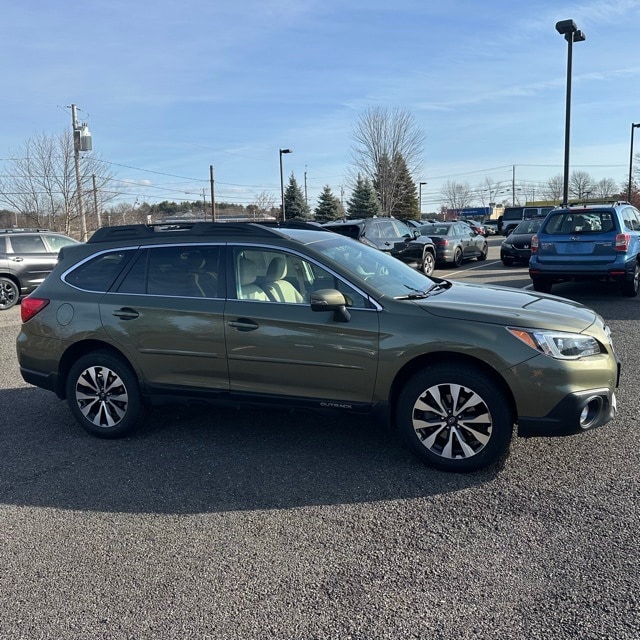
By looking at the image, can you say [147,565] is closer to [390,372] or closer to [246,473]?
[246,473]

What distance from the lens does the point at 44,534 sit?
3.47 metres

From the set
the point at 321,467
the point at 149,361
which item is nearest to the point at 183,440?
the point at 149,361

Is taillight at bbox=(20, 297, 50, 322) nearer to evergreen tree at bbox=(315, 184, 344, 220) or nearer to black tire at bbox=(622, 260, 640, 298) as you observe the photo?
black tire at bbox=(622, 260, 640, 298)

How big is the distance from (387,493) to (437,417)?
1.98 ft

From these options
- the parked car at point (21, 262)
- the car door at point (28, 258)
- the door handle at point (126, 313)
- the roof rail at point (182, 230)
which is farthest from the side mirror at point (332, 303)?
the parked car at point (21, 262)

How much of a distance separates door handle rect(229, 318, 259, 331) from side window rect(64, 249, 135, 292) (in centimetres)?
120

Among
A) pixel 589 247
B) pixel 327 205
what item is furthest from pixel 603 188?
pixel 589 247

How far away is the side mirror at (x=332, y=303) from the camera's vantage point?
4.04m

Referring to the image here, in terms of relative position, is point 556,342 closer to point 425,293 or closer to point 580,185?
point 425,293

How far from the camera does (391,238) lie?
15305 millimetres

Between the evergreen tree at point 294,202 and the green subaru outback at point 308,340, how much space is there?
47748 millimetres

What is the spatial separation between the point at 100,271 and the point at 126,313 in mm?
531

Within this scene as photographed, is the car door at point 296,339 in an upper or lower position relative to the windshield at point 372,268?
lower

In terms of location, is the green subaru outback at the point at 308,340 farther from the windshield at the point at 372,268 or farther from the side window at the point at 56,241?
the side window at the point at 56,241
